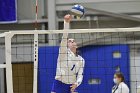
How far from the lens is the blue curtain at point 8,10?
809 cm

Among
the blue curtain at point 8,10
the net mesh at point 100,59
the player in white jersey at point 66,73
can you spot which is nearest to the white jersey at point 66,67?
the player in white jersey at point 66,73

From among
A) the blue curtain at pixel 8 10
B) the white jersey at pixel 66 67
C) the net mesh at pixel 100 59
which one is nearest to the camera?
the white jersey at pixel 66 67

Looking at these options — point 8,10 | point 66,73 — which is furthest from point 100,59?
point 66,73

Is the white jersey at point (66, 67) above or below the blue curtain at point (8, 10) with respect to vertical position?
below

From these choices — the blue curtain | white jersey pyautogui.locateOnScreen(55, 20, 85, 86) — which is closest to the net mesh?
the blue curtain

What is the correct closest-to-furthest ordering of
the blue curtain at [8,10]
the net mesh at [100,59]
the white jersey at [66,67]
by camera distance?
the white jersey at [66,67] → the net mesh at [100,59] → the blue curtain at [8,10]

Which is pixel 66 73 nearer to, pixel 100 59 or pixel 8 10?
pixel 100 59

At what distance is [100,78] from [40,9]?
75.8 inches

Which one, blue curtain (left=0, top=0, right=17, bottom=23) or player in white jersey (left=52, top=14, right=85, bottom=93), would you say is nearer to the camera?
player in white jersey (left=52, top=14, right=85, bottom=93)

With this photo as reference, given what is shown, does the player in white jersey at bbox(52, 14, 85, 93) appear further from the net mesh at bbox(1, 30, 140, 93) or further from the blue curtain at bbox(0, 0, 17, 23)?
the blue curtain at bbox(0, 0, 17, 23)

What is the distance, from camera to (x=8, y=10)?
→ 8109 mm

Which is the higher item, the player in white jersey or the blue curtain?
the blue curtain

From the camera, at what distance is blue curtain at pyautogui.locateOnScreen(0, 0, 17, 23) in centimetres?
809

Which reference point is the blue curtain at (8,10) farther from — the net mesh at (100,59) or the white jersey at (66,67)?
the white jersey at (66,67)
